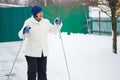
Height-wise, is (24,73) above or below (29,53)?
below

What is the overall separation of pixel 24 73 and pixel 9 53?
4.17 m

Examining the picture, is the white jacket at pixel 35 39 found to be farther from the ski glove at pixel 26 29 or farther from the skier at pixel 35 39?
the ski glove at pixel 26 29

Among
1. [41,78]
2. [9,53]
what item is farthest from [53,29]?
[9,53]

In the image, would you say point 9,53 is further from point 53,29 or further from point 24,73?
point 53,29

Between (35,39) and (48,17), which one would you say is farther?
(48,17)

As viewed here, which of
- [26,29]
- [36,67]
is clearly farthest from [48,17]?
[26,29]

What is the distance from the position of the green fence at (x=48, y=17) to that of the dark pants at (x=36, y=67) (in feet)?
34.5

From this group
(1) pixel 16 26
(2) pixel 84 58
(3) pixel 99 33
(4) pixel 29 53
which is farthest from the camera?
(3) pixel 99 33

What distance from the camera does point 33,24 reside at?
6.24m

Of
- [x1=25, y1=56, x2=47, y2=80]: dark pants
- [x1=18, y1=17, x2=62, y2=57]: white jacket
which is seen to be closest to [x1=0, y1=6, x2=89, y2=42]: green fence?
[x1=25, y1=56, x2=47, y2=80]: dark pants

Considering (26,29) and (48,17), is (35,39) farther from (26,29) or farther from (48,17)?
(48,17)

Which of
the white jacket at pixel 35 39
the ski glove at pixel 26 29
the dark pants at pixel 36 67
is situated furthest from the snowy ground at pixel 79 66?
the ski glove at pixel 26 29

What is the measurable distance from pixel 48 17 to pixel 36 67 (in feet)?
46.6

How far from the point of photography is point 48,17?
20.4 m
